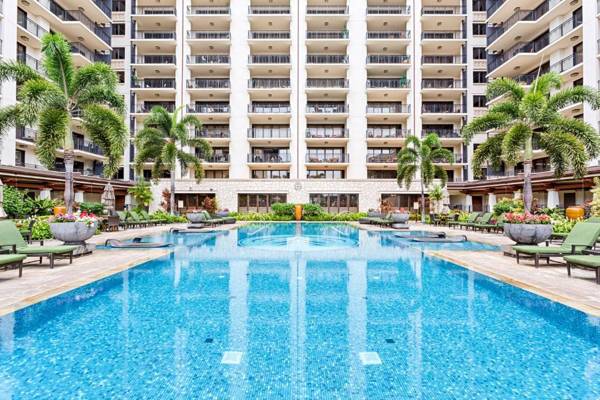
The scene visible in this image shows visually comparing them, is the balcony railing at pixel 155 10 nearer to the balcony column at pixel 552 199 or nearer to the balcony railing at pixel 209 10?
the balcony railing at pixel 209 10

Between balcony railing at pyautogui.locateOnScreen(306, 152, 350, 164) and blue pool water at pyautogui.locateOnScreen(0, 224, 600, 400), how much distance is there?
30699 mm

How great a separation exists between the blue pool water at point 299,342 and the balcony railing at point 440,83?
1446 inches

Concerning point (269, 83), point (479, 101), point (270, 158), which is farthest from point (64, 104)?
point (479, 101)

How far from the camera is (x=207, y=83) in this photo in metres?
38.7

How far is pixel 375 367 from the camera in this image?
376 cm

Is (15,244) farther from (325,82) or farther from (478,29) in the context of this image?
(478,29)

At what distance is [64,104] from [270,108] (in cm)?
2778

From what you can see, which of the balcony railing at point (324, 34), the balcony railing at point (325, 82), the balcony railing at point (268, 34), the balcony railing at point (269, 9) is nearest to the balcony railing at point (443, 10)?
the balcony railing at point (324, 34)

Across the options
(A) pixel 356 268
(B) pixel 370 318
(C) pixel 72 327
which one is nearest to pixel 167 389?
(C) pixel 72 327

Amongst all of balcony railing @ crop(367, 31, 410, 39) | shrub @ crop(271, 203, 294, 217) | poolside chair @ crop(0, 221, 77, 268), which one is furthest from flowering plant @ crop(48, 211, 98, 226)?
balcony railing @ crop(367, 31, 410, 39)

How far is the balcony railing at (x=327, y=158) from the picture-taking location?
124 feet

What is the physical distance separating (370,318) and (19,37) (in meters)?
36.1

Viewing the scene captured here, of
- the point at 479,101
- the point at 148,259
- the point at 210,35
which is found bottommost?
the point at 148,259

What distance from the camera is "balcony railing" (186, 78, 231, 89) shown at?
124 ft
